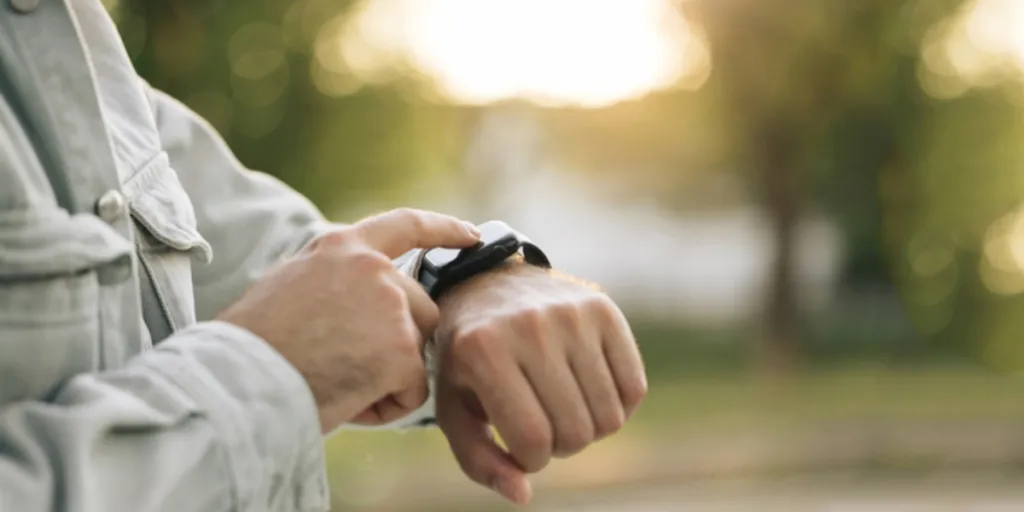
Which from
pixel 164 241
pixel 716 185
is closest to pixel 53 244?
pixel 164 241

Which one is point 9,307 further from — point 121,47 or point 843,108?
point 843,108

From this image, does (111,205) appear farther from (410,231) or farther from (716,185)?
(716,185)

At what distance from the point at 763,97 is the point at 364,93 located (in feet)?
7.24

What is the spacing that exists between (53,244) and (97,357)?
0.07 meters

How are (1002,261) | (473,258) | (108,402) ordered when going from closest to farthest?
(108,402) < (473,258) < (1002,261)

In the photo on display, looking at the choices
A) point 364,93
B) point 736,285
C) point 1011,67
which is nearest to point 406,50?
point 364,93

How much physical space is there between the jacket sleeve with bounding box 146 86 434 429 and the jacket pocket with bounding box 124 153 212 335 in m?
0.12

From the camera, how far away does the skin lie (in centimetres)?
53

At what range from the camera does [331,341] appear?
0.52 metres

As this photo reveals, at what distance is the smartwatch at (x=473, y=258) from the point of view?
65 cm

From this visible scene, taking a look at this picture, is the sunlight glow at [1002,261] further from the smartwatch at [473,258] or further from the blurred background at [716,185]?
the smartwatch at [473,258]

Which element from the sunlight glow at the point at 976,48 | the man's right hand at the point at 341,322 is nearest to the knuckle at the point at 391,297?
the man's right hand at the point at 341,322

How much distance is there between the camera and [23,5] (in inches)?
21.4

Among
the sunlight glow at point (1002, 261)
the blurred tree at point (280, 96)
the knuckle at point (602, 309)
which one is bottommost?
the blurred tree at point (280, 96)
